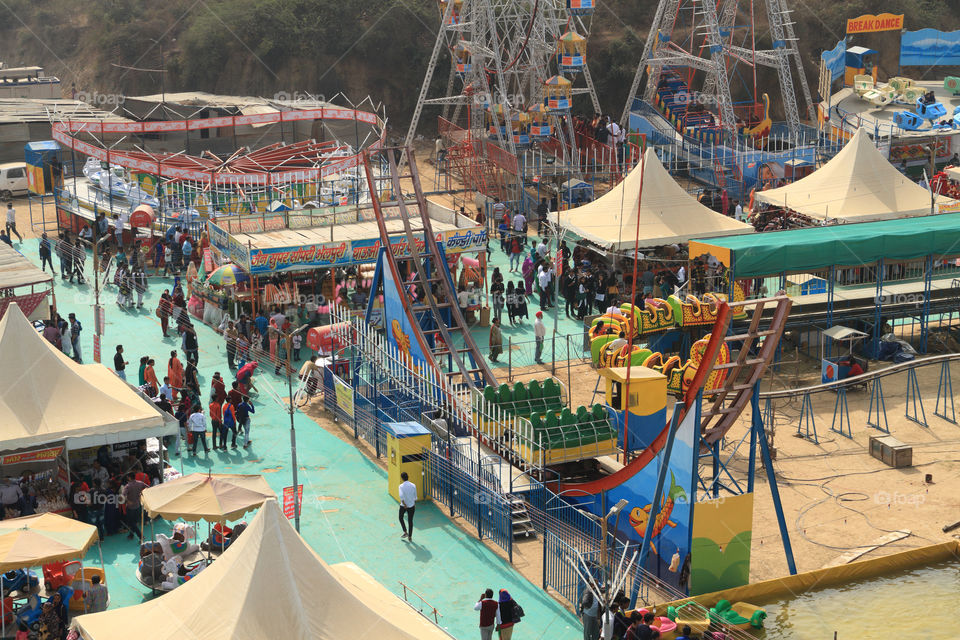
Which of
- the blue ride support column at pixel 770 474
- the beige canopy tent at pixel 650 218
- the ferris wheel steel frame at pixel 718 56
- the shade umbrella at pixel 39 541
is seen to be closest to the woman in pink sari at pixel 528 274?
the beige canopy tent at pixel 650 218

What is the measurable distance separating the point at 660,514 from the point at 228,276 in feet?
48.5

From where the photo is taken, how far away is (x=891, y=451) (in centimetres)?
2250

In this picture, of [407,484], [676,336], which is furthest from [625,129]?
[407,484]

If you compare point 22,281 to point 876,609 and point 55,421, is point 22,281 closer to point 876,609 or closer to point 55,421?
point 55,421

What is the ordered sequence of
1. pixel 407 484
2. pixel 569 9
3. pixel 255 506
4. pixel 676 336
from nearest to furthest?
pixel 255 506 < pixel 407 484 < pixel 676 336 < pixel 569 9

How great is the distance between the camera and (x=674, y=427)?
Result: 16.7m

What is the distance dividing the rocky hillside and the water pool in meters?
40.7

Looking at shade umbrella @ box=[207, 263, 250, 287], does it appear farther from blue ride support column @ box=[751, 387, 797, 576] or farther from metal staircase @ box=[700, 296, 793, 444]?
blue ride support column @ box=[751, 387, 797, 576]

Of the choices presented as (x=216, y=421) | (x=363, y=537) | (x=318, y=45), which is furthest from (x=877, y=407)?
(x=318, y=45)

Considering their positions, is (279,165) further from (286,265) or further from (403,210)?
(403,210)

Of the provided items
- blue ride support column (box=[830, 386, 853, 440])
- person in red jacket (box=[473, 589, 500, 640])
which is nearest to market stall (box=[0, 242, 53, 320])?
person in red jacket (box=[473, 589, 500, 640])

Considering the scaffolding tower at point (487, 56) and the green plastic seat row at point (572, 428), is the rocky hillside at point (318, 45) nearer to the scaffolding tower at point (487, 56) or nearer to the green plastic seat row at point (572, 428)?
the scaffolding tower at point (487, 56)

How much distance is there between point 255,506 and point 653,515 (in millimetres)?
5704

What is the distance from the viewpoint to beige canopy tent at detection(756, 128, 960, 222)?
33.8 meters
